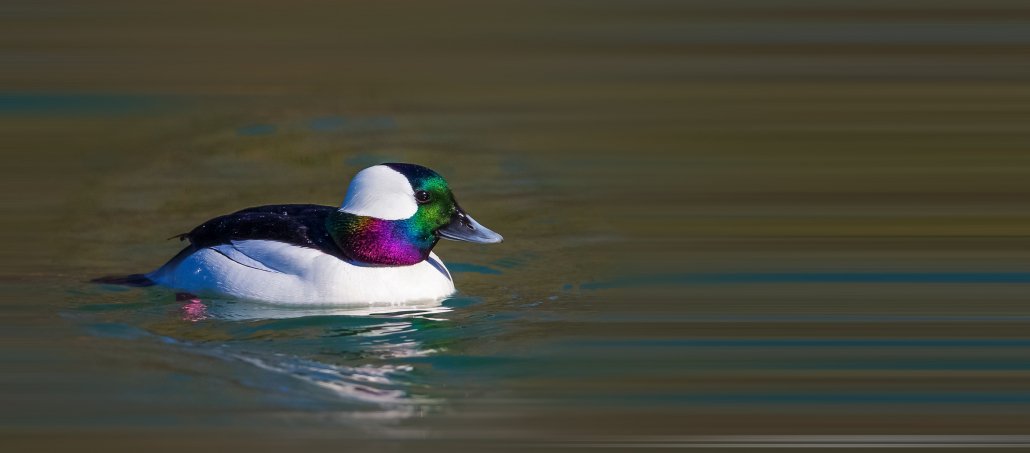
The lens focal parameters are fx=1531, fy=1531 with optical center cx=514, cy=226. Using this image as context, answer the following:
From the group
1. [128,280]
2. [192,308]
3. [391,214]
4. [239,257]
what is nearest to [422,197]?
[391,214]

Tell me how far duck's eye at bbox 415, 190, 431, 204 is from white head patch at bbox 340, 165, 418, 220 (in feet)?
0.12

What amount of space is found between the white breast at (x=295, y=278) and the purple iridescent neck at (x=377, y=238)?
0.30 feet

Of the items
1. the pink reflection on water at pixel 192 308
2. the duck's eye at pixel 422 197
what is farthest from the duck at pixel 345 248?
the pink reflection on water at pixel 192 308

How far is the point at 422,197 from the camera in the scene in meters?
12.3

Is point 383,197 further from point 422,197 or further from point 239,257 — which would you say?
point 239,257

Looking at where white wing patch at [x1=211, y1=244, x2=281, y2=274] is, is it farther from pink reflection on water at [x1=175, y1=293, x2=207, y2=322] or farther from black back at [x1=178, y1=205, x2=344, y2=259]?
pink reflection on water at [x1=175, y1=293, x2=207, y2=322]

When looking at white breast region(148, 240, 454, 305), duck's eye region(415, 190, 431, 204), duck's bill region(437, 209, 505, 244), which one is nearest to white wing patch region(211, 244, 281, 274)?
white breast region(148, 240, 454, 305)

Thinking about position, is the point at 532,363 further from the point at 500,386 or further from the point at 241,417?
the point at 241,417

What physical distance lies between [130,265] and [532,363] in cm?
472

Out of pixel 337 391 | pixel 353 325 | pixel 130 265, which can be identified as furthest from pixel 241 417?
pixel 130 265

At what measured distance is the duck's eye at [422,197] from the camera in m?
12.2

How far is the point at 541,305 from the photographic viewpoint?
11.8m

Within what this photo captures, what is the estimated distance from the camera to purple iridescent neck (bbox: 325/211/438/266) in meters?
12.2

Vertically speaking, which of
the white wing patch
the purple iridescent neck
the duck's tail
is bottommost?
the duck's tail
